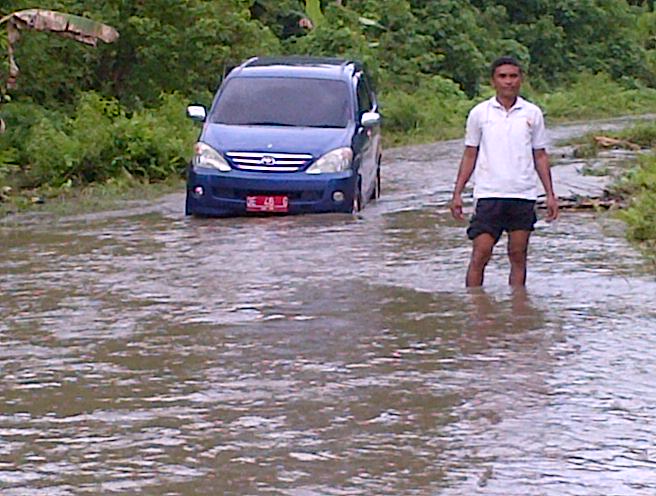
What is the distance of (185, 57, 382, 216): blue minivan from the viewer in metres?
14.3

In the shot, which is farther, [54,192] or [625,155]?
[625,155]

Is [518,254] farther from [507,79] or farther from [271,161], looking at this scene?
[271,161]

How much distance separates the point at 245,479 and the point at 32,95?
59.3ft

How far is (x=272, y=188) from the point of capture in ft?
46.8

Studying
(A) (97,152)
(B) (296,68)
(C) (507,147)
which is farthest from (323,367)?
(A) (97,152)

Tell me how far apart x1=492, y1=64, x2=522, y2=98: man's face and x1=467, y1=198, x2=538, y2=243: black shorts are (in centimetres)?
69

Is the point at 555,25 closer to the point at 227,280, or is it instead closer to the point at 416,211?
the point at 416,211

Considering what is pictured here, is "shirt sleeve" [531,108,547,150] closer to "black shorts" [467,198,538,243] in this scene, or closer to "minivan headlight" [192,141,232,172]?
"black shorts" [467,198,538,243]

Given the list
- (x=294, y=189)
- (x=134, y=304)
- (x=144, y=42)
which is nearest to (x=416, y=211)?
(x=294, y=189)

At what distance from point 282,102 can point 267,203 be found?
5.00 ft

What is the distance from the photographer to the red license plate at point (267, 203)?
46.9 ft

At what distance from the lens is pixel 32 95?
76.0ft

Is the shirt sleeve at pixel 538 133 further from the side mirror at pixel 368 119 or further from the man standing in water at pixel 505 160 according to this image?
the side mirror at pixel 368 119

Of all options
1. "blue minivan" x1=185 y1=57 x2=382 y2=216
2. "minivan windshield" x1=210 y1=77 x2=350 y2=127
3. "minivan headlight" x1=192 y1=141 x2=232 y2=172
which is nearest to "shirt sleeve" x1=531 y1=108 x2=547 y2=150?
"blue minivan" x1=185 y1=57 x2=382 y2=216
